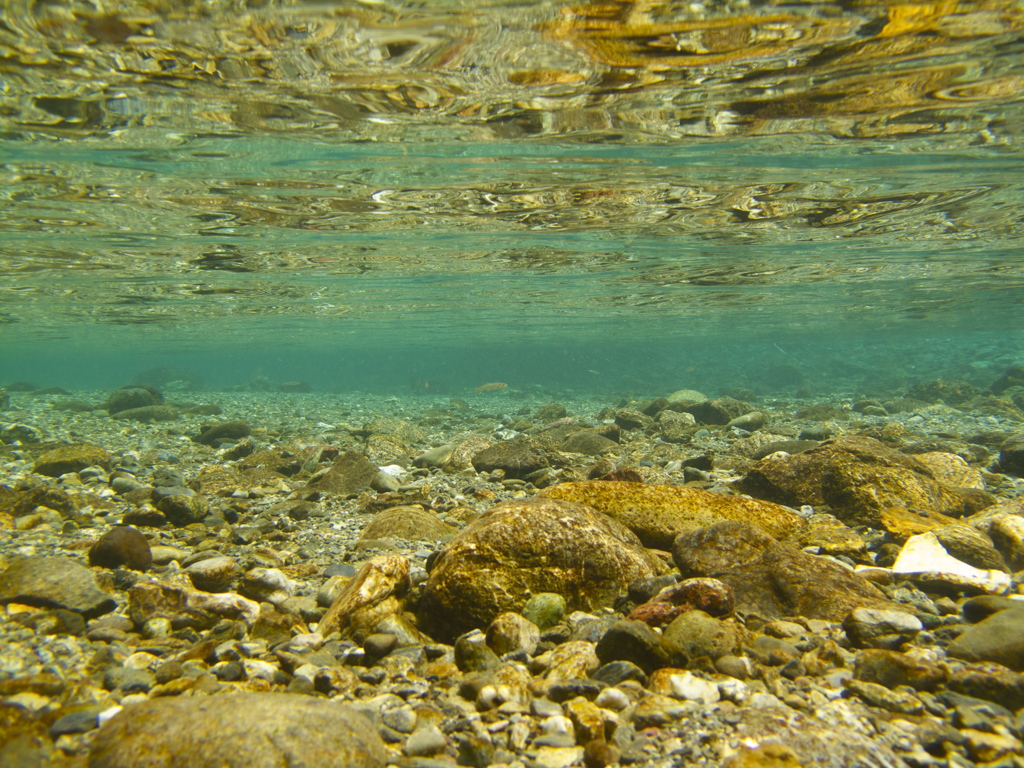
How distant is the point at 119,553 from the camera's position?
5.04 meters

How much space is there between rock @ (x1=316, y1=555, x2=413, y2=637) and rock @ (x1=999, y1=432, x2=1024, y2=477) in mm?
10301

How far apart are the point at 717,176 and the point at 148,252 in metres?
17.1

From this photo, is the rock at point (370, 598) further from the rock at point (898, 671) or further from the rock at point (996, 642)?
the rock at point (996, 642)

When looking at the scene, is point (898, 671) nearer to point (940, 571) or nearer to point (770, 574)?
point (770, 574)

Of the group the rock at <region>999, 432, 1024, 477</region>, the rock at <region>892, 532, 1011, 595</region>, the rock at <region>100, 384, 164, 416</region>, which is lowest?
the rock at <region>100, 384, 164, 416</region>

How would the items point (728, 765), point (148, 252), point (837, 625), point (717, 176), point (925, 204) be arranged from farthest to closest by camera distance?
point (148, 252) < point (925, 204) < point (717, 176) < point (837, 625) < point (728, 765)

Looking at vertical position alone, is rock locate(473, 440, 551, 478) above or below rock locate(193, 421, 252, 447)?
above

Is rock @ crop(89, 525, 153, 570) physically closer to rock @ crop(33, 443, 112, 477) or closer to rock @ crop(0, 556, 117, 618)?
rock @ crop(0, 556, 117, 618)

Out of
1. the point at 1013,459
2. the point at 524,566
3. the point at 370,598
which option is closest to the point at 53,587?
the point at 370,598

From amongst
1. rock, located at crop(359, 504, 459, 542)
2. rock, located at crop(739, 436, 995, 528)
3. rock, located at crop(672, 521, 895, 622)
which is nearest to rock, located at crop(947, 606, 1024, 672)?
rock, located at crop(672, 521, 895, 622)

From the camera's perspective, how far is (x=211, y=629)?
160 inches

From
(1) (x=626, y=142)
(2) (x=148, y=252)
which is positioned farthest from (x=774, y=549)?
(2) (x=148, y=252)

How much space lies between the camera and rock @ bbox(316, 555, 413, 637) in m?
4.06

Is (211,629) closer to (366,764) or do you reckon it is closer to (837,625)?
(366,764)
